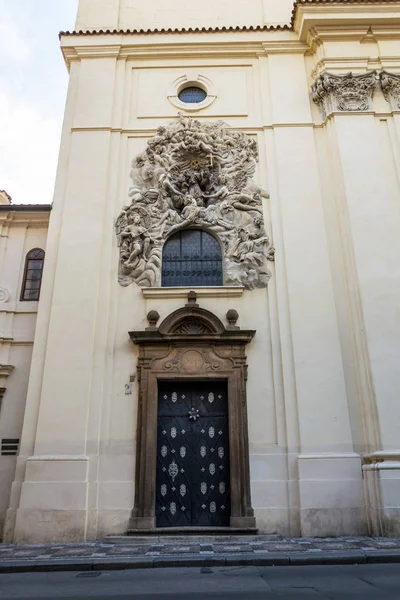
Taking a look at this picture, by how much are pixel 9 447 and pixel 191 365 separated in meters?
4.17

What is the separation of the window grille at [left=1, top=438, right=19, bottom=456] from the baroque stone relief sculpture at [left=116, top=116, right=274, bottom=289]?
13.5ft

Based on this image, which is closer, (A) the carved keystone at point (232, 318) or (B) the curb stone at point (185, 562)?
(B) the curb stone at point (185, 562)

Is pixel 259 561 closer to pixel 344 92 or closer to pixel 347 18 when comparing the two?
pixel 344 92

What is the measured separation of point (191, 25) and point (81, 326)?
10.1 metres

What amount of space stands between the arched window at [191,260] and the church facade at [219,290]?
4 centimetres

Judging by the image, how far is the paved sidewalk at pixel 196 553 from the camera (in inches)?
248

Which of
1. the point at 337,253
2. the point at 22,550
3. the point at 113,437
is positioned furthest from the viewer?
the point at 337,253

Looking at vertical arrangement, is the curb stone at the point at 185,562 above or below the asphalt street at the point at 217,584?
above

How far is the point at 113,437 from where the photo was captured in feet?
31.1

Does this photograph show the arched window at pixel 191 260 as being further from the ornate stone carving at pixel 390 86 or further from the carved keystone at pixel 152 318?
the ornate stone carving at pixel 390 86

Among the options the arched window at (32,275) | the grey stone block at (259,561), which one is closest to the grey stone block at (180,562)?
the grey stone block at (259,561)

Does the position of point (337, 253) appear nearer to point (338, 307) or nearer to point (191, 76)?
point (338, 307)

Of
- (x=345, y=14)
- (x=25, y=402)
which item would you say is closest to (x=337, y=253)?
(x=345, y=14)

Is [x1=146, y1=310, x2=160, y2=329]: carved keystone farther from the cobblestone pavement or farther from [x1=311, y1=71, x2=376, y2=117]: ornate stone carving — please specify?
[x1=311, y1=71, x2=376, y2=117]: ornate stone carving
